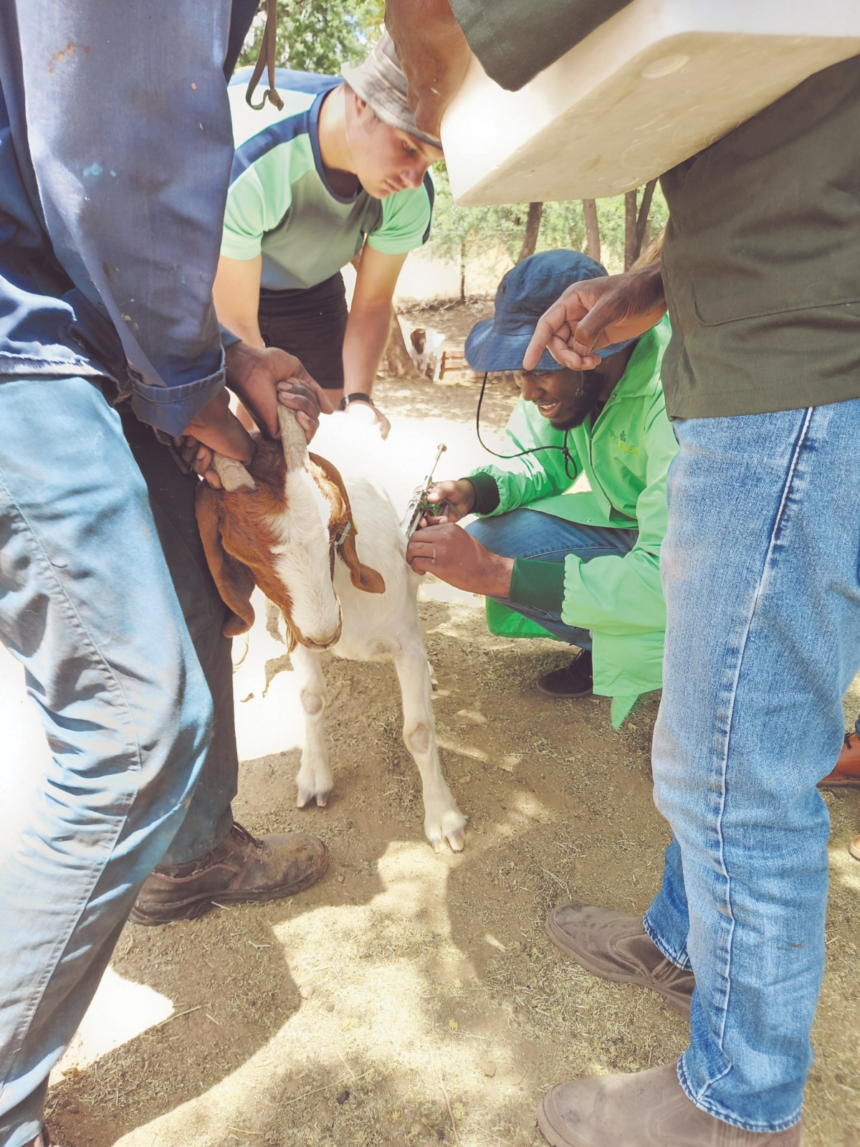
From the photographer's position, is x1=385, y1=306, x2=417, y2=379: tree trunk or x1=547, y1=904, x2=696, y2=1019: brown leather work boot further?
x1=385, y1=306, x2=417, y2=379: tree trunk

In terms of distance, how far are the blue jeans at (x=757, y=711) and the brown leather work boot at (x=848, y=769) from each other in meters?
1.80

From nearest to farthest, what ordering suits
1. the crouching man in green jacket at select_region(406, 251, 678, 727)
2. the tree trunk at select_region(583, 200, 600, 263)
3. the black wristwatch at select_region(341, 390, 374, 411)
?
the crouching man in green jacket at select_region(406, 251, 678, 727) < the black wristwatch at select_region(341, 390, 374, 411) < the tree trunk at select_region(583, 200, 600, 263)

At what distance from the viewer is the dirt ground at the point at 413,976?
2057mm

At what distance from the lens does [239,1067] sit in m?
2.17

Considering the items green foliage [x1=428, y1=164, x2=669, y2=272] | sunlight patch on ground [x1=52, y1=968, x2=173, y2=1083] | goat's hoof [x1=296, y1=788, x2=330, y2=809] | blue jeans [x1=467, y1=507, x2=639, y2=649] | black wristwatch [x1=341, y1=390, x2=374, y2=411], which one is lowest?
sunlight patch on ground [x1=52, y1=968, x2=173, y2=1083]

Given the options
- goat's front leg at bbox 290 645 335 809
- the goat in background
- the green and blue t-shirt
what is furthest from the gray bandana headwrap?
the goat in background

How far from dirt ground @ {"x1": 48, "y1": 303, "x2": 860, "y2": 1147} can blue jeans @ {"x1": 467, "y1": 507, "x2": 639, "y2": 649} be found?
48 centimetres

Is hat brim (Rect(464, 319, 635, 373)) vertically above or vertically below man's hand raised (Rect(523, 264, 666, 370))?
below

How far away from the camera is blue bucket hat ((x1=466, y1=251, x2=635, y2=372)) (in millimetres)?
3107

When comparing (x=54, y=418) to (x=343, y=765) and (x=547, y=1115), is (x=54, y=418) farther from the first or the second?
(x=343, y=765)

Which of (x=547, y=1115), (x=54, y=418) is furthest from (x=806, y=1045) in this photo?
(x=54, y=418)

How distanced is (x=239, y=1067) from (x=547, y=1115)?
0.82m

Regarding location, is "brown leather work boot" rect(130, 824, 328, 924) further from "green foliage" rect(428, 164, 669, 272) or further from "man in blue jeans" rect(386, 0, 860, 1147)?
"green foliage" rect(428, 164, 669, 272)

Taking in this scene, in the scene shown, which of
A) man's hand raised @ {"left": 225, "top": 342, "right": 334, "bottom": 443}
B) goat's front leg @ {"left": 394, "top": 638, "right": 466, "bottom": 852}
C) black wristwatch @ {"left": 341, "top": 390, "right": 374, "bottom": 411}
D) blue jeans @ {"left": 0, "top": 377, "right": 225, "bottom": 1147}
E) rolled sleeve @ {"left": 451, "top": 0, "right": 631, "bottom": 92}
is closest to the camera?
rolled sleeve @ {"left": 451, "top": 0, "right": 631, "bottom": 92}
